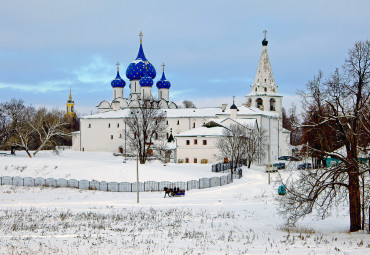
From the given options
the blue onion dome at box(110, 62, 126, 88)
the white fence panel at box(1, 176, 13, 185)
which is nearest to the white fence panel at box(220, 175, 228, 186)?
the white fence panel at box(1, 176, 13, 185)

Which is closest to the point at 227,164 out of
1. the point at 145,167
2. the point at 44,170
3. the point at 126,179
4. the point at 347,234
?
the point at 145,167

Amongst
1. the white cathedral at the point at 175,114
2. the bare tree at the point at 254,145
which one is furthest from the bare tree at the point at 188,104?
the bare tree at the point at 254,145

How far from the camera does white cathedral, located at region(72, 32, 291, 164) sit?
7844cm

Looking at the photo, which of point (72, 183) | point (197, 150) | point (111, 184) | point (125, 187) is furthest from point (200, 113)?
point (125, 187)

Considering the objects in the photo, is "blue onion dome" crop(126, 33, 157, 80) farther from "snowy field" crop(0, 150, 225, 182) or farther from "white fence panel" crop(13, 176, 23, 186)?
"white fence panel" crop(13, 176, 23, 186)

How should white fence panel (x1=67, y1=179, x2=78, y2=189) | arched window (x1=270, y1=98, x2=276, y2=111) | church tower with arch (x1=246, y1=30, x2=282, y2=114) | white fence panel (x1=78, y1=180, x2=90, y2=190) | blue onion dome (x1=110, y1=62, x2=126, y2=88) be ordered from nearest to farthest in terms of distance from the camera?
white fence panel (x1=78, y1=180, x2=90, y2=190) < white fence panel (x1=67, y1=179, x2=78, y2=189) < church tower with arch (x1=246, y1=30, x2=282, y2=114) < arched window (x1=270, y1=98, x2=276, y2=111) < blue onion dome (x1=110, y1=62, x2=126, y2=88)

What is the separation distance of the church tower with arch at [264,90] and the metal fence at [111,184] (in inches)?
1393

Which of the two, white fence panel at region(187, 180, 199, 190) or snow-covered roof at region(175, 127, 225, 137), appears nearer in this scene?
white fence panel at region(187, 180, 199, 190)

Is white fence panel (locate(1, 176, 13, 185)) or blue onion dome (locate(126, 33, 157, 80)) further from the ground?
blue onion dome (locate(126, 33, 157, 80))

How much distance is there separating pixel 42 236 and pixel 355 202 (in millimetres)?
11668

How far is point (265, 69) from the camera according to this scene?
262 feet

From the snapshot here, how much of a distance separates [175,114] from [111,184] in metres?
43.9

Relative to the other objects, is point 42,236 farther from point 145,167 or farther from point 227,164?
point 227,164

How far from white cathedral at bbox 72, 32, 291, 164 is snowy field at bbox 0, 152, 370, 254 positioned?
3319cm
